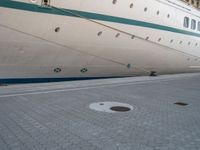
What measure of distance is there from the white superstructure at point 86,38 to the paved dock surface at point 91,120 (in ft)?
3.79

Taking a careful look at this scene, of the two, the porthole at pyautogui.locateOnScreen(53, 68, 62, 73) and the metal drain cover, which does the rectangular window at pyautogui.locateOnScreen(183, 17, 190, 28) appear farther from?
the metal drain cover

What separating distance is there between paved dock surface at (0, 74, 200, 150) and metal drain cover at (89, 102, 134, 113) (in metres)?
0.18

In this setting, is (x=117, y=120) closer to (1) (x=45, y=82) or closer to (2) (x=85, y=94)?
(2) (x=85, y=94)

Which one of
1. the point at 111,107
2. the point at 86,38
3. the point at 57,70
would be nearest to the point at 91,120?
the point at 111,107

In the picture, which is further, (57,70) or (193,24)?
(193,24)

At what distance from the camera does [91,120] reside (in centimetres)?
479

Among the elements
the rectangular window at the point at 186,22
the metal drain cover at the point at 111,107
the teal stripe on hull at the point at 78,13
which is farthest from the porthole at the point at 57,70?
Result: the rectangular window at the point at 186,22

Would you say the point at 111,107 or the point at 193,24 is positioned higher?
the point at 193,24

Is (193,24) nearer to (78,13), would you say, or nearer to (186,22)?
(186,22)

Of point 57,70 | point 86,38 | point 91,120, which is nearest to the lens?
point 91,120

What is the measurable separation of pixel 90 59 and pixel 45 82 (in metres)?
1.97

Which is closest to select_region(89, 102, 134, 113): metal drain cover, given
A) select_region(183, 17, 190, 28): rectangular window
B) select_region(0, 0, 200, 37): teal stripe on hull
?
select_region(0, 0, 200, 37): teal stripe on hull

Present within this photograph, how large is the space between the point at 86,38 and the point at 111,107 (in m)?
4.04

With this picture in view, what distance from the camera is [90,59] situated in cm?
962
